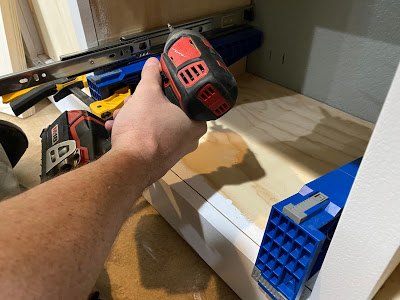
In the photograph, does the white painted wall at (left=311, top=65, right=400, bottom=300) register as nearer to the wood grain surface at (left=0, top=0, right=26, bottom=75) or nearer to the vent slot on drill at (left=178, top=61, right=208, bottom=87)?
the vent slot on drill at (left=178, top=61, right=208, bottom=87)

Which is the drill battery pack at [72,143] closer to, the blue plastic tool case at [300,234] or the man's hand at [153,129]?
the man's hand at [153,129]

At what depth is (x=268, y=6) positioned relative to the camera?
3.02 ft

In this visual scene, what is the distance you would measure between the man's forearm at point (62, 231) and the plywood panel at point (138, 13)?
1.52 ft

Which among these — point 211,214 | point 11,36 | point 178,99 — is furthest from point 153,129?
point 11,36

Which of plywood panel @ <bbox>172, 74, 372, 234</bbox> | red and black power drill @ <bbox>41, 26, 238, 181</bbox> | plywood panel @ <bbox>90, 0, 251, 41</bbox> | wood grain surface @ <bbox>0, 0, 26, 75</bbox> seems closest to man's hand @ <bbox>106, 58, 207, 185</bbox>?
red and black power drill @ <bbox>41, 26, 238, 181</bbox>

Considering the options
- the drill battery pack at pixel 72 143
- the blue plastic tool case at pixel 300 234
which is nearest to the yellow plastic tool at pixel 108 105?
the drill battery pack at pixel 72 143

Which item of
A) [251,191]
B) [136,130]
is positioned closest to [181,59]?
[136,130]

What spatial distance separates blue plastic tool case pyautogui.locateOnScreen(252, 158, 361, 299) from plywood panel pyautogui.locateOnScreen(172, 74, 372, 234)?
7 centimetres

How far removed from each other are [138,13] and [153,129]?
424 millimetres

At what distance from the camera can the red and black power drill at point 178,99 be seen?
20.4 inches

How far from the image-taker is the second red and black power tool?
51 cm

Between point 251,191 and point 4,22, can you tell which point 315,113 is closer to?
point 251,191

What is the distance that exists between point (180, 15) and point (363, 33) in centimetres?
44

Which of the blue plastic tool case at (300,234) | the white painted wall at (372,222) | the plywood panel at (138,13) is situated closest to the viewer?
the white painted wall at (372,222)
